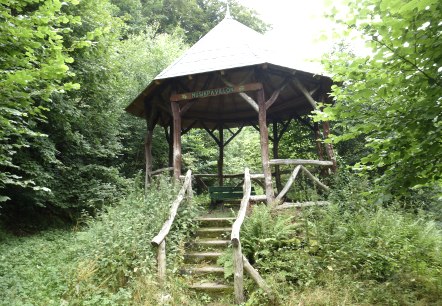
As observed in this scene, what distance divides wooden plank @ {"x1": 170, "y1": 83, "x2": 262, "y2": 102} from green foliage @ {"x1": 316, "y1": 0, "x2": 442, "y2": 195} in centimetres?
366

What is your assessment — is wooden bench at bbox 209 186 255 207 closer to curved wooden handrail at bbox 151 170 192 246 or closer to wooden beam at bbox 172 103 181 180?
wooden beam at bbox 172 103 181 180

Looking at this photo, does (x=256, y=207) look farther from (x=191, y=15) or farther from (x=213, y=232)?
(x=191, y=15)

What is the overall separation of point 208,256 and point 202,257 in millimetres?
119

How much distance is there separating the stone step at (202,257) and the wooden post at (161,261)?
0.75 metres

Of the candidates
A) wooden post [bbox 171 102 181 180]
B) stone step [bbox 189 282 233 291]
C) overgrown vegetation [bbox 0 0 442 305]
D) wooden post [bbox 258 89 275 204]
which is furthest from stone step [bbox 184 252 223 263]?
wooden post [bbox 171 102 181 180]

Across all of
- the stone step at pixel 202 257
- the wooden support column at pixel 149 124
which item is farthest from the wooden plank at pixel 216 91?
the stone step at pixel 202 257

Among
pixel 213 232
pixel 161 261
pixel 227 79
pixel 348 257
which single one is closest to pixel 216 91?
pixel 227 79

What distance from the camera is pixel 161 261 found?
535cm

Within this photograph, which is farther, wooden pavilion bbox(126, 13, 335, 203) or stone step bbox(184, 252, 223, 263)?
wooden pavilion bbox(126, 13, 335, 203)

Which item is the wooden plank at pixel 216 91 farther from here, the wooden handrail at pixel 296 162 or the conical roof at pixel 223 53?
the wooden handrail at pixel 296 162

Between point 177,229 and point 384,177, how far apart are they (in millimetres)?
3970

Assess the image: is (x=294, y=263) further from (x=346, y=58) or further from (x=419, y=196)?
(x=419, y=196)

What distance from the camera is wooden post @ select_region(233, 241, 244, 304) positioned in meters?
4.89

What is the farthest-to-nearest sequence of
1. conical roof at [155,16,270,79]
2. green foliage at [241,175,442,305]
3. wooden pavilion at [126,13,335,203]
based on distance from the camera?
wooden pavilion at [126,13,335,203]
conical roof at [155,16,270,79]
green foliage at [241,175,442,305]
